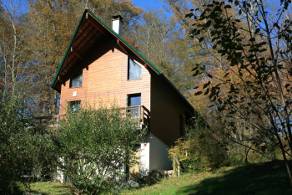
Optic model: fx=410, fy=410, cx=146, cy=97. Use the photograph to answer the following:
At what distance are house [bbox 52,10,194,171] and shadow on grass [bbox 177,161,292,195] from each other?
6.61 meters

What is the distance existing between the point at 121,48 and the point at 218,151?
958 cm

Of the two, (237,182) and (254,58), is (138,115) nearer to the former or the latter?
(237,182)

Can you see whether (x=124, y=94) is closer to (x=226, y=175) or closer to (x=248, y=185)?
(x=226, y=175)

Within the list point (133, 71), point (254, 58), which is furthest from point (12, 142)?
point (133, 71)

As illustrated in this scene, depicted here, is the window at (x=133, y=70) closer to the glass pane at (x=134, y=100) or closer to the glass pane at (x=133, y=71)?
→ the glass pane at (x=133, y=71)

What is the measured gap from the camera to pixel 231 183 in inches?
571

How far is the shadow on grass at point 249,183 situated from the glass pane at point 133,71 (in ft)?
30.3

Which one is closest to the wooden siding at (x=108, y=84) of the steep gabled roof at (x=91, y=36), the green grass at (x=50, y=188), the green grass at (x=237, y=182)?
the steep gabled roof at (x=91, y=36)

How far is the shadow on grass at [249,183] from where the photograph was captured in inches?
491

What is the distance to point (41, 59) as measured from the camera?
32.9 m

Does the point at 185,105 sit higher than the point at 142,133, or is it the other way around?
the point at 185,105

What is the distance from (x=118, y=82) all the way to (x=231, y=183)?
39.0 feet

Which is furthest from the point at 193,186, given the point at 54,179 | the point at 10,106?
the point at 54,179

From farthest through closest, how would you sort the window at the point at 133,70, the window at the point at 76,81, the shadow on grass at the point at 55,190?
the window at the point at 76,81
the window at the point at 133,70
the shadow on grass at the point at 55,190
